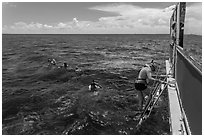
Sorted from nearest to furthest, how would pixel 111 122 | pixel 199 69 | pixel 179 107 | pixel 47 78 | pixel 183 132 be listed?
pixel 199 69 → pixel 183 132 → pixel 179 107 → pixel 111 122 → pixel 47 78

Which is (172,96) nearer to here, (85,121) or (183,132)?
A: (183,132)

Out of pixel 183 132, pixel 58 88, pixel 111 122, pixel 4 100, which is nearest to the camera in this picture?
pixel 183 132

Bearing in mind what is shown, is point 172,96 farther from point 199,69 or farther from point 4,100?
point 4,100

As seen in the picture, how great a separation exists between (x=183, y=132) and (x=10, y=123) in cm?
719

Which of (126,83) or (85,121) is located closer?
(85,121)

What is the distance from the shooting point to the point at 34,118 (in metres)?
10.0

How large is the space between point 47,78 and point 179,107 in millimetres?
12934

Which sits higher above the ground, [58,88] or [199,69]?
[199,69]

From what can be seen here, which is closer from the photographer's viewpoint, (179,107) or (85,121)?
(179,107)

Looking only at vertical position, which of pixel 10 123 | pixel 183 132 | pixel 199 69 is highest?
pixel 199 69

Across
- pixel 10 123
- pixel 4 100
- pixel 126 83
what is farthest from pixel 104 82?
pixel 10 123

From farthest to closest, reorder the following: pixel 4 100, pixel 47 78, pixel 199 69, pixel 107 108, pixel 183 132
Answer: pixel 47 78
pixel 4 100
pixel 107 108
pixel 183 132
pixel 199 69

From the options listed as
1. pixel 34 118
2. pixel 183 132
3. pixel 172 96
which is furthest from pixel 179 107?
pixel 34 118

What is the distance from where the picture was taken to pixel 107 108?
11.2 metres
